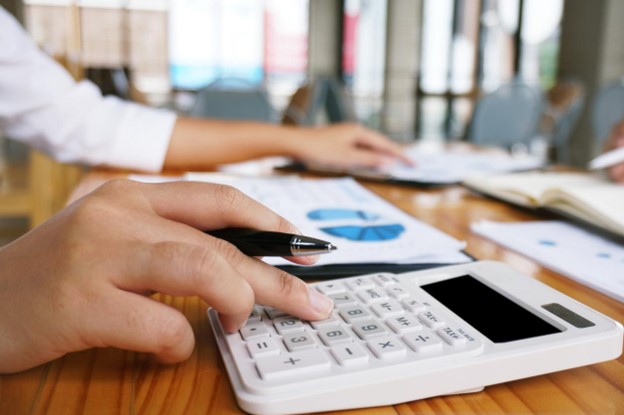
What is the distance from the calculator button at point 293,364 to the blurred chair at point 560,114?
12.6 ft

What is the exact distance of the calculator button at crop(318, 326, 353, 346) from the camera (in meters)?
0.28

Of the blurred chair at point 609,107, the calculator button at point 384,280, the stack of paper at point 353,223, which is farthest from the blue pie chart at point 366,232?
the blurred chair at point 609,107

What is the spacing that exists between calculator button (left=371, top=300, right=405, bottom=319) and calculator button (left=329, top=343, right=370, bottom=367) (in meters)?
0.04

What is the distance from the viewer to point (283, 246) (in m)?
0.29

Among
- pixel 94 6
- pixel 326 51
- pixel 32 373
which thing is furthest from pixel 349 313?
pixel 94 6

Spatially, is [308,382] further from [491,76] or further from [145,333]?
[491,76]

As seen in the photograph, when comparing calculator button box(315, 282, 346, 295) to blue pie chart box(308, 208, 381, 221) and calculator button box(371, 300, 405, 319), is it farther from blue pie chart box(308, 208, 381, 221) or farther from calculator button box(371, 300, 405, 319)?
blue pie chart box(308, 208, 381, 221)

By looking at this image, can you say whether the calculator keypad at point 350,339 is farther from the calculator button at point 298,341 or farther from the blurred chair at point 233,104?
the blurred chair at point 233,104

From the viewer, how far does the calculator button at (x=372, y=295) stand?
0.33m

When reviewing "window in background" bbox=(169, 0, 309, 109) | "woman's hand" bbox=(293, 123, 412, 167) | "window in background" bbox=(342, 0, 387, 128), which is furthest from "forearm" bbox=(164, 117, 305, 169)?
"window in background" bbox=(169, 0, 309, 109)

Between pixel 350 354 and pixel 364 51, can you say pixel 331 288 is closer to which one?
pixel 350 354

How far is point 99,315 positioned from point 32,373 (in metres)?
0.05

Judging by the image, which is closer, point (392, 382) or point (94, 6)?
point (392, 382)

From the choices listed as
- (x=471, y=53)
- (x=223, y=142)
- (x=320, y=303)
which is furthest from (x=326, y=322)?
(x=471, y=53)
